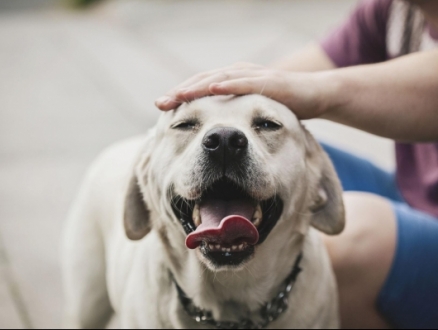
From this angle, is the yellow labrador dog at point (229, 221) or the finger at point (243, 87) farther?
the finger at point (243, 87)

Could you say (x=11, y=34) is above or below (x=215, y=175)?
below

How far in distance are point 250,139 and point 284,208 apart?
302 millimetres

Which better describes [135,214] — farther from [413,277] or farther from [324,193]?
[413,277]

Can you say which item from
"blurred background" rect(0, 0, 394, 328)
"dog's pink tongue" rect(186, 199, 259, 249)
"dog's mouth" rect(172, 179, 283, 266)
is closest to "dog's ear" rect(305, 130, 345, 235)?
"dog's mouth" rect(172, 179, 283, 266)

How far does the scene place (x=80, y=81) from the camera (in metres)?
6.34

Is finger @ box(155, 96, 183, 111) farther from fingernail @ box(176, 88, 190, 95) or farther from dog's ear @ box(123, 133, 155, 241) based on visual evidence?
dog's ear @ box(123, 133, 155, 241)

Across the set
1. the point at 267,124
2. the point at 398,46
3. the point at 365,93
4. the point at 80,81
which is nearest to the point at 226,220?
the point at 267,124

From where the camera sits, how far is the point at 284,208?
2039 mm

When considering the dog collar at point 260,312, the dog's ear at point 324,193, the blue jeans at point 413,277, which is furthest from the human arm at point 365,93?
the dog collar at point 260,312

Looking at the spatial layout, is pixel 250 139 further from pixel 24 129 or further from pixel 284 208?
pixel 24 129

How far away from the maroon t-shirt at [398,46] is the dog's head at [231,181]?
28.9 inches

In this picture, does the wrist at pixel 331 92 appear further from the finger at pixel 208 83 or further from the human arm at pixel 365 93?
the finger at pixel 208 83

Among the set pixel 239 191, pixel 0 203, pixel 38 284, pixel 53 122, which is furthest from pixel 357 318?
pixel 53 122

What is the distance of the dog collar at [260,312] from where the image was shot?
210 centimetres
